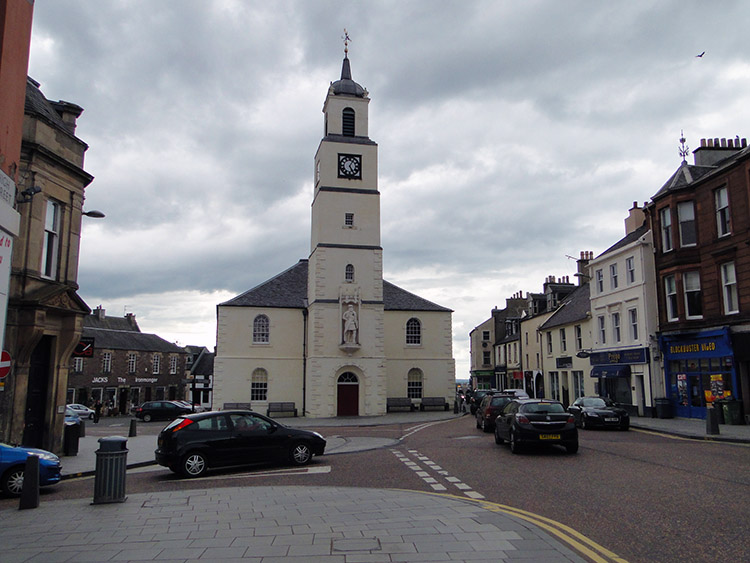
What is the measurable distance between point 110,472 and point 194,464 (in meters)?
3.53

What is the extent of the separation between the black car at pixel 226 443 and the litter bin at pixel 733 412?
17.8 metres

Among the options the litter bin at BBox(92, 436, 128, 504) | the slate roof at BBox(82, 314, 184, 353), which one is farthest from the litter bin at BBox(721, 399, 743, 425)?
the slate roof at BBox(82, 314, 184, 353)

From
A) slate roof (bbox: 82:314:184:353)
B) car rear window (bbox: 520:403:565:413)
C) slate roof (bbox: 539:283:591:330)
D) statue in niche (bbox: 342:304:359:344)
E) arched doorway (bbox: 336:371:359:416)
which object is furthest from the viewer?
slate roof (bbox: 82:314:184:353)

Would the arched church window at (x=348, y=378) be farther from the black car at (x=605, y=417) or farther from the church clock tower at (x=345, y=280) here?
the black car at (x=605, y=417)

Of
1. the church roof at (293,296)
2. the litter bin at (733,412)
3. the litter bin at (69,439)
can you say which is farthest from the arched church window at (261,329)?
the litter bin at (733,412)

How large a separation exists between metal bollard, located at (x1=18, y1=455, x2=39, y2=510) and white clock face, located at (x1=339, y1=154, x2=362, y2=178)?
32.6 meters

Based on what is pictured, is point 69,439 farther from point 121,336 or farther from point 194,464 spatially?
point 121,336

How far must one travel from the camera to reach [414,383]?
43656 millimetres

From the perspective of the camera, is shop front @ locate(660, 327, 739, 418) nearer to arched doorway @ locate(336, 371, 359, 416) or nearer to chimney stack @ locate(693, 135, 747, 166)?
chimney stack @ locate(693, 135, 747, 166)

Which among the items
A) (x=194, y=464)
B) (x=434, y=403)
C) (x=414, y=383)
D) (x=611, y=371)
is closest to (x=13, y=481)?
(x=194, y=464)

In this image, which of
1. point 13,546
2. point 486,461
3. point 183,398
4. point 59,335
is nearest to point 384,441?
point 486,461

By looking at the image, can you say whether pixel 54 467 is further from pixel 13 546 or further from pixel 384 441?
pixel 384 441

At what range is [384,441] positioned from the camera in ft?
70.9

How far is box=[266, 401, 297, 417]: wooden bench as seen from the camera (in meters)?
39.2
